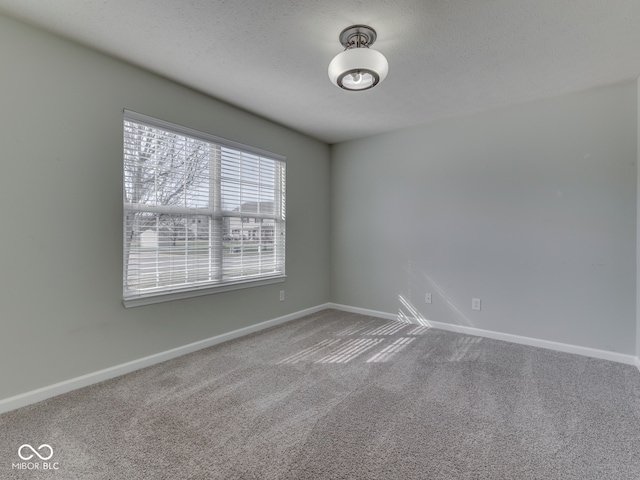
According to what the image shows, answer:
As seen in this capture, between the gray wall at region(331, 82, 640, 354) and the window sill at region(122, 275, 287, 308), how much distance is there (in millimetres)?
1442

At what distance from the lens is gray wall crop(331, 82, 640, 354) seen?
2719mm

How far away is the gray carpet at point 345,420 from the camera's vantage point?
148 centimetres

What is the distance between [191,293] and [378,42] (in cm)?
254

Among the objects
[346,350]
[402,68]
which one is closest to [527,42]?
[402,68]

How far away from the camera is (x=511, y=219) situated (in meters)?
3.19

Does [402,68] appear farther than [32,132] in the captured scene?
Yes

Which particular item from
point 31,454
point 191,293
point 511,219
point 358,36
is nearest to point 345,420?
point 31,454

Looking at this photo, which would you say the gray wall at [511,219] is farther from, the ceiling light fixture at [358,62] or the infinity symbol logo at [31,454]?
the infinity symbol logo at [31,454]

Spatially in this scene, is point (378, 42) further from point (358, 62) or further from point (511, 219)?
point (511, 219)

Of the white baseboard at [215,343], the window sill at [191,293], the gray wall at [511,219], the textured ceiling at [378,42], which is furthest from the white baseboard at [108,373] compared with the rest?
the textured ceiling at [378,42]

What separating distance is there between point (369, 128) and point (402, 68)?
1.44 m

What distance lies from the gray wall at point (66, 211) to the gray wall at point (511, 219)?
240 cm

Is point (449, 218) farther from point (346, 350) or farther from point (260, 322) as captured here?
point (260, 322)

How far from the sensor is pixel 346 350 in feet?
9.73
